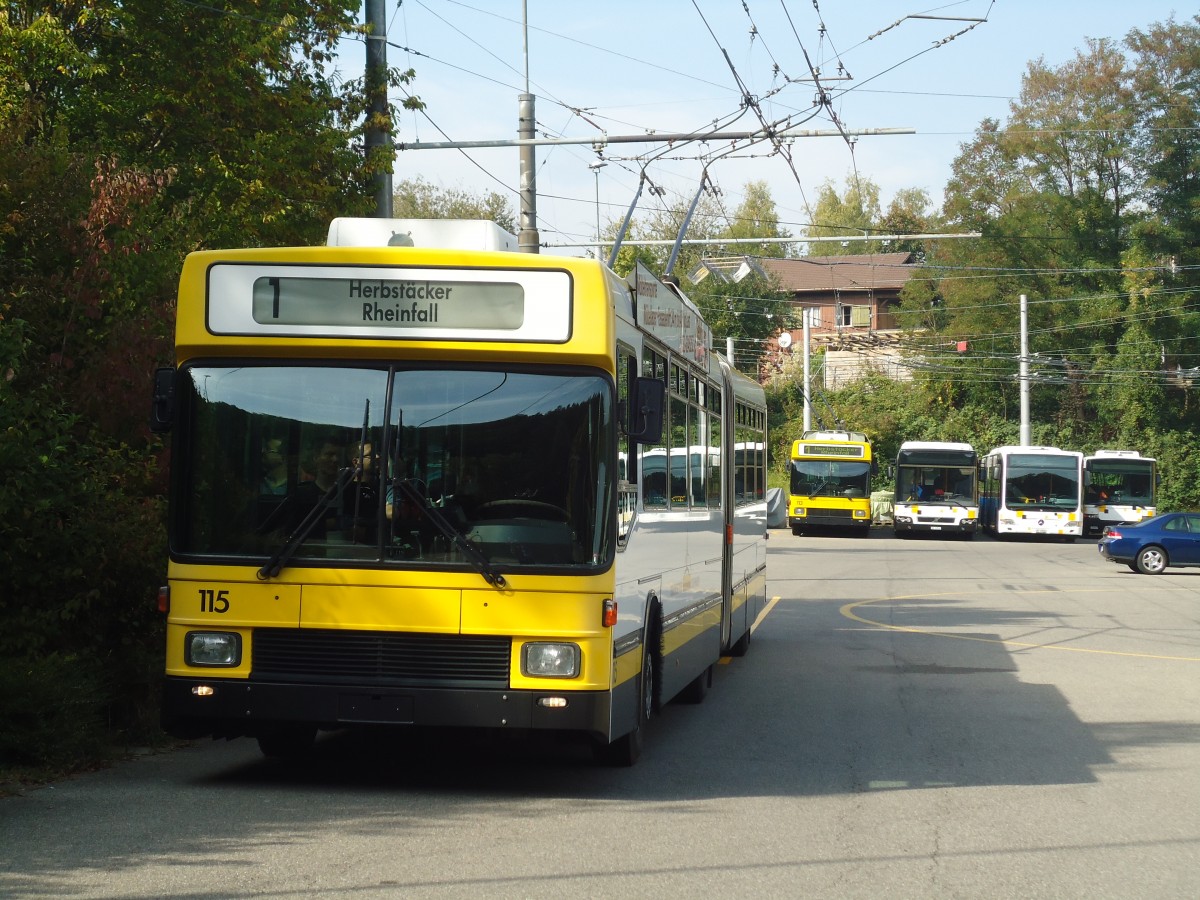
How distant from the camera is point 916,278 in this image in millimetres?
79000

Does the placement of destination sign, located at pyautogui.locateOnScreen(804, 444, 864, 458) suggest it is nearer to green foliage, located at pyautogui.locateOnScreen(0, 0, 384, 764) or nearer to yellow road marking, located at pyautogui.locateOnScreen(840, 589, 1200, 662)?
yellow road marking, located at pyautogui.locateOnScreen(840, 589, 1200, 662)

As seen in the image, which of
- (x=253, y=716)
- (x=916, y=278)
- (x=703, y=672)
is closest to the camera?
(x=253, y=716)

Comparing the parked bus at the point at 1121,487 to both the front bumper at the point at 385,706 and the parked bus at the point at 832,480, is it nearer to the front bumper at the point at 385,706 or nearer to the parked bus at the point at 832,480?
the parked bus at the point at 832,480

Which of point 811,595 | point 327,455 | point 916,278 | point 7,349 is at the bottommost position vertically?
point 811,595

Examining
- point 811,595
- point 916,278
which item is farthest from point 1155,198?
point 811,595

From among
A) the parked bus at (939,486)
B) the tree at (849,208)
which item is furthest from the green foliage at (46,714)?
the tree at (849,208)

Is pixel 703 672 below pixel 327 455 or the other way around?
below

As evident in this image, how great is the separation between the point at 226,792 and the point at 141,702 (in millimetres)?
2355

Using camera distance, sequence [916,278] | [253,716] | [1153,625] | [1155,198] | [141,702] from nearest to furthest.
Answer: 1. [253,716]
2. [141,702]
3. [1153,625]
4. [1155,198]
5. [916,278]

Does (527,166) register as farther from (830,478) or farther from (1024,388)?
(1024,388)

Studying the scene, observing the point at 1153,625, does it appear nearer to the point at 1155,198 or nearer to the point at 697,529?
the point at 697,529

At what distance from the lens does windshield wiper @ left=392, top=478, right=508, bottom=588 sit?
317 inches

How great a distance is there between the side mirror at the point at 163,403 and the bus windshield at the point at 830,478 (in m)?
41.9

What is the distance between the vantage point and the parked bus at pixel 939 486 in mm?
49625
